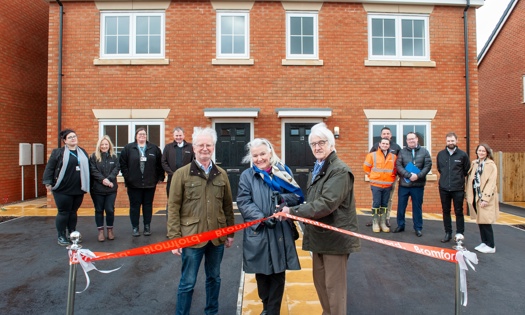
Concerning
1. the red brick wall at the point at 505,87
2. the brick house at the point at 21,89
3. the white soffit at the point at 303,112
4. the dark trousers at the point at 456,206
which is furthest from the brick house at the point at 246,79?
the red brick wall at the point at 505,87

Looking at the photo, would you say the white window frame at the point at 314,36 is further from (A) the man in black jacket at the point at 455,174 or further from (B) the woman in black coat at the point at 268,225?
(B) the woman in black coat at the point at 268,225

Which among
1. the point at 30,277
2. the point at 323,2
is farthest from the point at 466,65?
the point at 30,277

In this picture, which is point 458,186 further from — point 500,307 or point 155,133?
point 155,133

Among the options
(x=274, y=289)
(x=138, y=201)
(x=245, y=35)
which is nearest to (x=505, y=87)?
(x=245, y=35)

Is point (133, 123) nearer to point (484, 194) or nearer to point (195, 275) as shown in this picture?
point (195, 275)

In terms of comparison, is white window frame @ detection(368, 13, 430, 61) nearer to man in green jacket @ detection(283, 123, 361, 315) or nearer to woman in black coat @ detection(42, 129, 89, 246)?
man in green jacket @ detection(283, 123, 361, 315)

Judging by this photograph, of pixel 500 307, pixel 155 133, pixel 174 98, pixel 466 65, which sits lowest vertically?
pixel 500 307

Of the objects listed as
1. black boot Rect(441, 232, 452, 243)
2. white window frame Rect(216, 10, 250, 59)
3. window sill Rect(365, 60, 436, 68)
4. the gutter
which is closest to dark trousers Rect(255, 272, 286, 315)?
black boot Rect(441, 232, 452, 243)

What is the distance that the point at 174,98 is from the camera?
29.0 feet

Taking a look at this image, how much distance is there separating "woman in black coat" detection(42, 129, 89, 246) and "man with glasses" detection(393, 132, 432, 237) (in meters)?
5.48

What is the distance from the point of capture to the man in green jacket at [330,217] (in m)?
2.69

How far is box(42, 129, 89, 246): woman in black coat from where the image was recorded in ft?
17.1

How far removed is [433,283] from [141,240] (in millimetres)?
4492

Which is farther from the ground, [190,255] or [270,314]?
[190,255]
